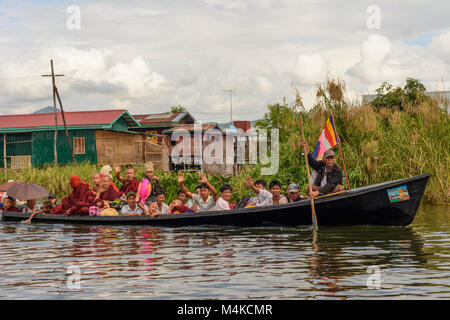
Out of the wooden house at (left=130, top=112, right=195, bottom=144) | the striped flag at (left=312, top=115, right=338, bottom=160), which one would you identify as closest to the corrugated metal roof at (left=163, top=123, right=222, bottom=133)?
the wooden house at (left=130, top=112, right=195, bottom=144)

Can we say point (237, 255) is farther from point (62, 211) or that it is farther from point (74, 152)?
point (74, 152)

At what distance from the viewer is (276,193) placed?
1184cm

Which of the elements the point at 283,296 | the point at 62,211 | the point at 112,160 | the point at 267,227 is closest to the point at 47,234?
the point at 62,211

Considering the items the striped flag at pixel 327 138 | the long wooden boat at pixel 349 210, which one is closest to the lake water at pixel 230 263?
the long wooden boat at pixel 349 210

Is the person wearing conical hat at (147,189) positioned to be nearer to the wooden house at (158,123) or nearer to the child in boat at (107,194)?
the child in boat at (107,194)

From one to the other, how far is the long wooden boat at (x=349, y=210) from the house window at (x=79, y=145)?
23.3 metres

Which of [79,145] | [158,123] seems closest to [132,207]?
[79,145]

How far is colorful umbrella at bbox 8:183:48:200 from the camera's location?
572 inches

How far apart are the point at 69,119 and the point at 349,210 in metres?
27.4

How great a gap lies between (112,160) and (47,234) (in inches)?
841

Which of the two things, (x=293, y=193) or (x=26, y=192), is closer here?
(x=293, y=193)

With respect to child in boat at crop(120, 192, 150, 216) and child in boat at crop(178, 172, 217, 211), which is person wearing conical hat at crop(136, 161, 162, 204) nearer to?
child in boat at crop(120, 192, 150, 216)

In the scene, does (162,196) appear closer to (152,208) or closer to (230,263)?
(152,208)

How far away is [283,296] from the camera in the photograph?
627 cm
